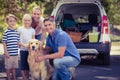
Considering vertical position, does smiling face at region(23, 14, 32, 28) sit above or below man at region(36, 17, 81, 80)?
above

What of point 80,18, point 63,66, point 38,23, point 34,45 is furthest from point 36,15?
point 80,18

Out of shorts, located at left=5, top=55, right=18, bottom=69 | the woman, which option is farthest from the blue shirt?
shorts, located at left=5, top=55, right=18, bottom=69

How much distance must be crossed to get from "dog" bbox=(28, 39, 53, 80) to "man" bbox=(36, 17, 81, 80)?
0.53ft

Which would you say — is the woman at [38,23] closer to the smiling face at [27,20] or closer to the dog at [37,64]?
the smiling face at [27,20]

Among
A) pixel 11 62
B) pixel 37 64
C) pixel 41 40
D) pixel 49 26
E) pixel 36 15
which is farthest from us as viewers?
pixel 11 62

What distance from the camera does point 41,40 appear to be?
770 centimetres

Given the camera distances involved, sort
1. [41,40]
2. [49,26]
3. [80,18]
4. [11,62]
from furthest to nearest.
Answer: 1. [80,18]
2. [11,62]
3. [41,40]
4. [49,26]

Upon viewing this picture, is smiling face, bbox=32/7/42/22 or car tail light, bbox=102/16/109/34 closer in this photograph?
smiling face, bbox=32/7/42/22

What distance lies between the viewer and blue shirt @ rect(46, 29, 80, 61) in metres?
6.74

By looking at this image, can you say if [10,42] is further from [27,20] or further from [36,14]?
[36,14]

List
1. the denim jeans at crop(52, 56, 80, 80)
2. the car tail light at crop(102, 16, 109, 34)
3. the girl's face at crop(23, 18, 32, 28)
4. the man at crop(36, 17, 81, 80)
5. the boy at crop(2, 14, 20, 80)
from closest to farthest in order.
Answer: the man at crop(36, 17, 81, 80) → the denim jeans at crop(52, 56, 80, 80) → the girl's face at crop(23, 18, 32, 28) → the boy at crop(2, 14, 20, 80) → the car tail light at crop(102, 16, 109, 34)

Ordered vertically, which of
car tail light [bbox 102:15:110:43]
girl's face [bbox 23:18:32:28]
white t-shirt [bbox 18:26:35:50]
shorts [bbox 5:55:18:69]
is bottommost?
shorts [bbox 5:55:18:69]

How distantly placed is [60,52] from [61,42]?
0.57 feet

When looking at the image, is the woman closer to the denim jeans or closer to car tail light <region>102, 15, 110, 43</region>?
the denim jeans
